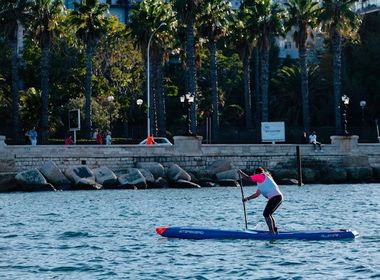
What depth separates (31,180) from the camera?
1935 inches

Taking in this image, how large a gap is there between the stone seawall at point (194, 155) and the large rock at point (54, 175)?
1.69m

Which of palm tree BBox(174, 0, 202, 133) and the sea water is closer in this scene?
the sea water

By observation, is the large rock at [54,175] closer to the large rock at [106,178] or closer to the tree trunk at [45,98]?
the large rock at [106,178]

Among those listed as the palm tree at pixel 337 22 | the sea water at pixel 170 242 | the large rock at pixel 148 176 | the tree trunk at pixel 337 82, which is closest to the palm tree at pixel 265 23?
the palm tree at pixel 337 22

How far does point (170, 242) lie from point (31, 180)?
2369 cm

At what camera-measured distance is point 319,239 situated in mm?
26453

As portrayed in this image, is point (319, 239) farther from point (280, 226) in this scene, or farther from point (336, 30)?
point (336, 30)

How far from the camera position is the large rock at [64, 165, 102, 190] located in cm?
5025

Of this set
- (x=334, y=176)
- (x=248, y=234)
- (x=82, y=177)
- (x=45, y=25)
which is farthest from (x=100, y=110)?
(x=248, y=234)

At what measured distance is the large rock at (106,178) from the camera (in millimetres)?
50938

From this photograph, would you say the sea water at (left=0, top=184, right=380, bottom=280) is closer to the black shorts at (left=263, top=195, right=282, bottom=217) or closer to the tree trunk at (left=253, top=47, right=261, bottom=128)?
the black shorts at (left=263, top=195, right=282, bottom=217)

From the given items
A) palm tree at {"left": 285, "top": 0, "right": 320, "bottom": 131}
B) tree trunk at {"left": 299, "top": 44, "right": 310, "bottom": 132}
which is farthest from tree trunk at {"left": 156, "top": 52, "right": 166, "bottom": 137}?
tree trunk at {"left": 299, "top": 44, "right": 310, "bottom": 132}

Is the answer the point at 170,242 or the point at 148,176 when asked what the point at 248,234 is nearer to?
the point at 170,242

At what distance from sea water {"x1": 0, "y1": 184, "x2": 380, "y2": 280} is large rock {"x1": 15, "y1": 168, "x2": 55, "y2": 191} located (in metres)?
4.07
